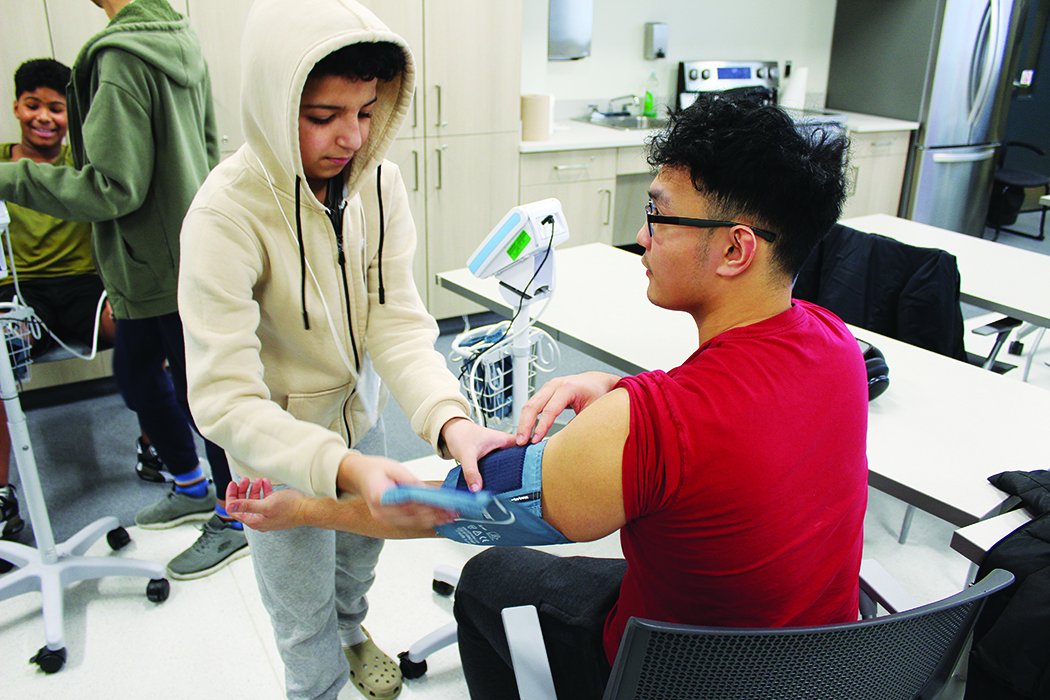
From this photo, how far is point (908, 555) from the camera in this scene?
2297 mm

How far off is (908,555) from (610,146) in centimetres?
252

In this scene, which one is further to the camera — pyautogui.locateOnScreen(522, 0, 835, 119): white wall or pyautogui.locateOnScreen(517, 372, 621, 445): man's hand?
pyautogui.locateOnScreen(522, 0, 835, 119): white wall

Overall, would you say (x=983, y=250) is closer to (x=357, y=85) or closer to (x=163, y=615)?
(x=357, y=85)

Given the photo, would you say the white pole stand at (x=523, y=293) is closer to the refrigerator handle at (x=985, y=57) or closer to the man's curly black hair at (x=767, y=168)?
the man's curly black hair at (x=767, y=168)

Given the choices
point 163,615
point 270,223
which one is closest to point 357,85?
point 270,223

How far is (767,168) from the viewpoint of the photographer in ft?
3.22

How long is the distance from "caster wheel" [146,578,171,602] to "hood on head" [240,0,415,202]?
1349 mm

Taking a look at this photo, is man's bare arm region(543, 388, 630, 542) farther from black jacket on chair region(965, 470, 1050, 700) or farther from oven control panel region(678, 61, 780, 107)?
oven control panel region(678, 61, 780, 107)

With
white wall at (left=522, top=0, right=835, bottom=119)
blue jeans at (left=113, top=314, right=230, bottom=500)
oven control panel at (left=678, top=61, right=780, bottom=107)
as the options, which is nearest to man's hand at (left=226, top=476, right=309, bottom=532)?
blue jeans at (left=113, top=314, right=230, bottom=500)

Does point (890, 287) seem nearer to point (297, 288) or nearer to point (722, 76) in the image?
point (297, 288)

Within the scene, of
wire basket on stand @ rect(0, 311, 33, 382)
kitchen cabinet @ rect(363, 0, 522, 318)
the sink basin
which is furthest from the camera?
the sink basin

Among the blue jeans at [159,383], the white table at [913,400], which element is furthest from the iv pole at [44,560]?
the white table at [913,400]

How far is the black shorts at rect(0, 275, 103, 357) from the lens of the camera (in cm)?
248

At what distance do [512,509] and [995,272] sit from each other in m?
2.23
